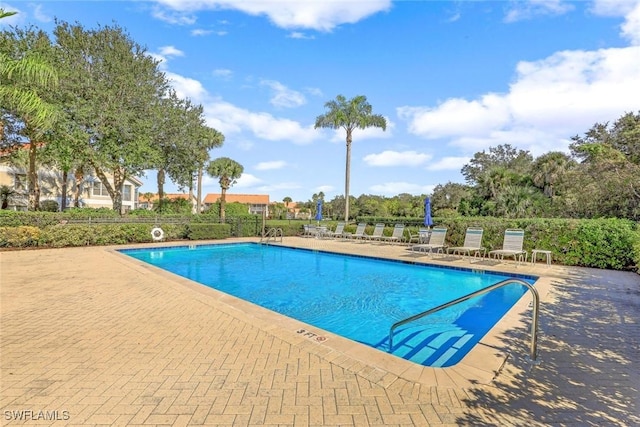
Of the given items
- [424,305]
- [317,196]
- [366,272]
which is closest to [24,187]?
[366,272]

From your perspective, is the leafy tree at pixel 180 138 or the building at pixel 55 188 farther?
the building at pixel 55 188

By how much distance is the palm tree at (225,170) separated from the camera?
27.3 meters

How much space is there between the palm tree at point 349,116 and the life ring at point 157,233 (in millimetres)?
13405

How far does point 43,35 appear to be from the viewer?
1839 cm

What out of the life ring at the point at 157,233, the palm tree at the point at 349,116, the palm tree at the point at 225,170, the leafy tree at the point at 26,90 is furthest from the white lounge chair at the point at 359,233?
the leafy tree at the point at 26,90

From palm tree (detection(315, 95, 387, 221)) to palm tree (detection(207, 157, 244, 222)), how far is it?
846 centimetres

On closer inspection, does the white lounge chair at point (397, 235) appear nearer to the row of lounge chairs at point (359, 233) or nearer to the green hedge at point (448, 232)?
the row of lounge chairs at point (359, 233)

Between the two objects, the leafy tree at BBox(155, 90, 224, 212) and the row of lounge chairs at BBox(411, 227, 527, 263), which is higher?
the leafy tree at BBox(155, 90, 224, 212)

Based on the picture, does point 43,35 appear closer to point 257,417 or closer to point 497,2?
point 497,2

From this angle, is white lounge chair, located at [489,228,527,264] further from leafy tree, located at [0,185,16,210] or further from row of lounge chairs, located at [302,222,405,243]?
leafy tree, located at [0,185,16,210]

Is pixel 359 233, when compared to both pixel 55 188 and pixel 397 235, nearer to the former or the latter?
pixel 397 235

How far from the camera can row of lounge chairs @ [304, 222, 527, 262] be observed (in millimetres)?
10453

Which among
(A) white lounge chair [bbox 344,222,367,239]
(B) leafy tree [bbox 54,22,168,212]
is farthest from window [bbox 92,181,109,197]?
(A) white lounge chair [bbox 344,222,367,239]

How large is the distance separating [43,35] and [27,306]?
20.4 metres
